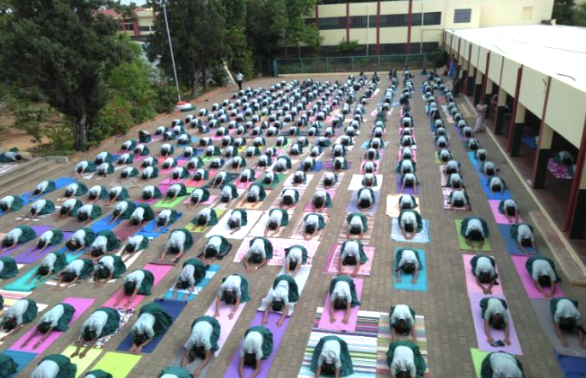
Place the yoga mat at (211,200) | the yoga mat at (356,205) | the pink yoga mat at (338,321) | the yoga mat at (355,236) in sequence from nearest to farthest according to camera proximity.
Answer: the pink yoga mat at (338,321) → the yoga mat at (355,236) → the yoga mat at (356,205) → the yoga mat at (211,200)

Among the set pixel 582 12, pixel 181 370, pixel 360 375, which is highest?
pixel 582 12

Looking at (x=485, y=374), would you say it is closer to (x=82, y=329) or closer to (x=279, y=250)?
(x=279, y=250)

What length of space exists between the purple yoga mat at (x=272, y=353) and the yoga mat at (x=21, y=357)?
11.8 feet

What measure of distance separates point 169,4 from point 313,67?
1803cm

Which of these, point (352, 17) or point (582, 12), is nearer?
point (352, 17)

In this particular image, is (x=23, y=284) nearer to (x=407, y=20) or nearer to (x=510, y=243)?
(x=510, y=243)

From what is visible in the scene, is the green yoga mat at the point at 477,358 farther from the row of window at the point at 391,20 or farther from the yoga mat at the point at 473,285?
the row of window at the point at 391,20

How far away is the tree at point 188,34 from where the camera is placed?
30.2 m

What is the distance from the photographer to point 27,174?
692 inches

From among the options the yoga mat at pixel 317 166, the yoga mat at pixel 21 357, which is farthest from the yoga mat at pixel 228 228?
the yoga mat at pixel 21 357

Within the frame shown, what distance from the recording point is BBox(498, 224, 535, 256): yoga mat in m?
10.5

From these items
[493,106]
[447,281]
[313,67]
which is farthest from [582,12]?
[447,281]

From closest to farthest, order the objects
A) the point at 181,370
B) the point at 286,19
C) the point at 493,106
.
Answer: the point at 181,370
the point at 493,106
the point at 286,19

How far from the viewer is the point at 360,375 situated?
23.5 ft
